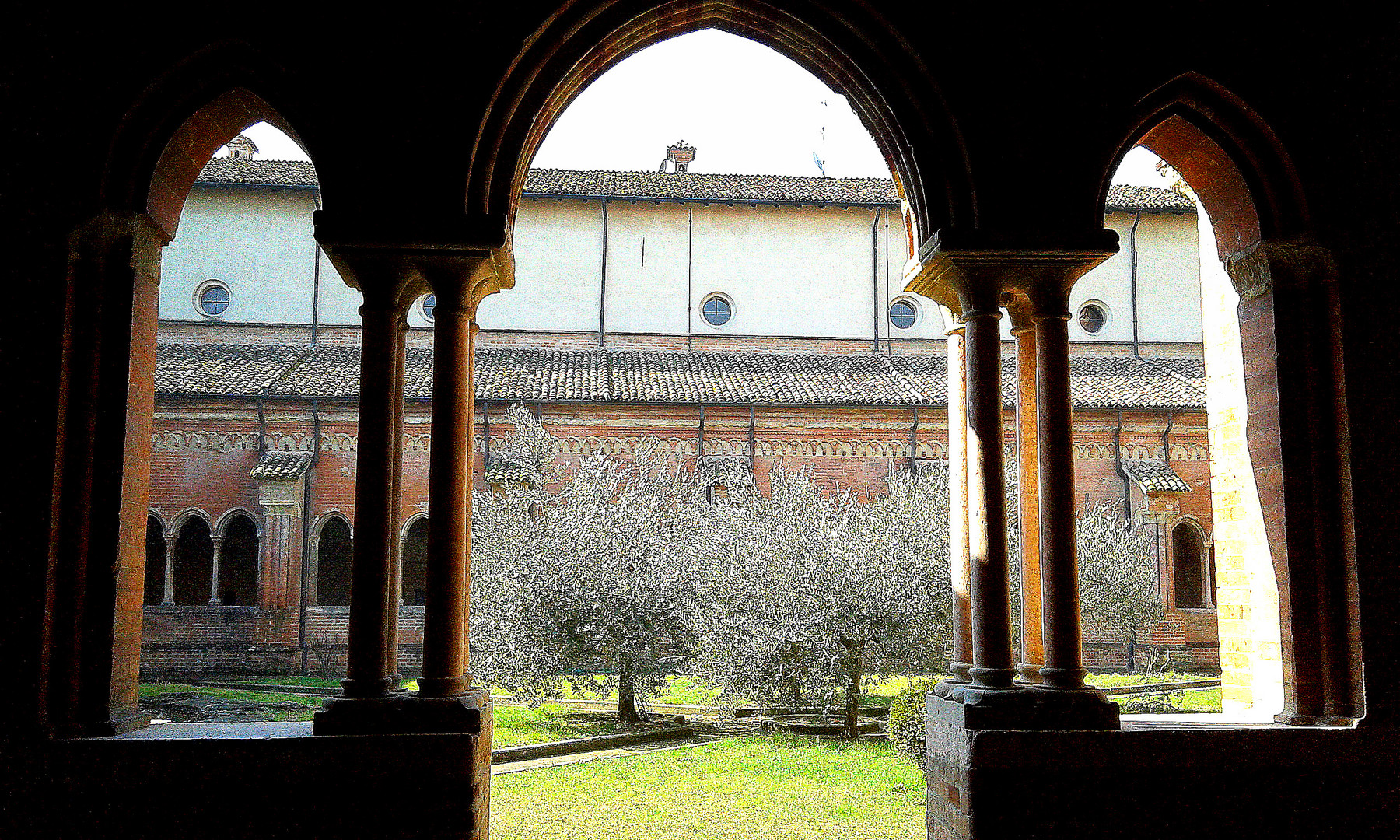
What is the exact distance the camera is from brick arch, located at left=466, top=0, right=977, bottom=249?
482 cm

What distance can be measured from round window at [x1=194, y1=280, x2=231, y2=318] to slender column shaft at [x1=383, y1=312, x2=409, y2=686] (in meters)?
20.3

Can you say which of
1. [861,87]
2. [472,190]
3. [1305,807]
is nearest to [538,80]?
[472,190]

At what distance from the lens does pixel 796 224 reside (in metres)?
24.4

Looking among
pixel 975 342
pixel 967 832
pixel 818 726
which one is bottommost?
pixel 818 726

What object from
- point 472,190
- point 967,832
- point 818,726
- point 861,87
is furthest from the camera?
point 818,726

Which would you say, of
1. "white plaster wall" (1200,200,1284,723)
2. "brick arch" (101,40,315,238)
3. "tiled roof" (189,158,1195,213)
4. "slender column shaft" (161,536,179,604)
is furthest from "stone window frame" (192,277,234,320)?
"white plaster wall" (1200,200,1284,723)

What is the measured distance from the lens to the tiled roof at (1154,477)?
808 inches

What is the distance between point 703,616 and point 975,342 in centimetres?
849

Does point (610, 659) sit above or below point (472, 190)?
below

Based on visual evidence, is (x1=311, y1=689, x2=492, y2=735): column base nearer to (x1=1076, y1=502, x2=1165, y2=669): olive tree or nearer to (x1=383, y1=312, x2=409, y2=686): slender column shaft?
(x1=383, y1=312, x2=409, y2=686): slender column shaft

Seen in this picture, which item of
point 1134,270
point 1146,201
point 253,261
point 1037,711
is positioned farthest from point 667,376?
point 1037,711

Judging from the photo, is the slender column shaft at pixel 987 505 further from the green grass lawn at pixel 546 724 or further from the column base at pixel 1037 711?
the green grass lawn at pixel 546 724

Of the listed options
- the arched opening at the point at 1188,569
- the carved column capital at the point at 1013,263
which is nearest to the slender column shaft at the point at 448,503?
the carved column capital at the point at 1013,263

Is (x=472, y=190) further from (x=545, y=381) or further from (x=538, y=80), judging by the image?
(x=545, y=381)
